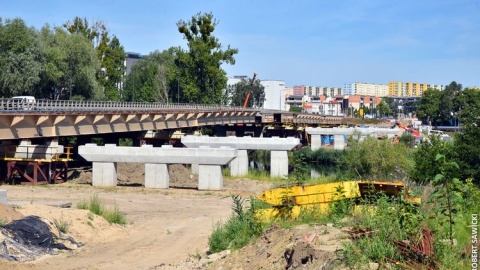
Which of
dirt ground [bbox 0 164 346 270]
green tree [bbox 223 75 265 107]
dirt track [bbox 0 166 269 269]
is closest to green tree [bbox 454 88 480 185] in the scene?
dirt ground [bbox 0 164 346 270]

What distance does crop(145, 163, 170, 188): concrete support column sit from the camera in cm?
4134

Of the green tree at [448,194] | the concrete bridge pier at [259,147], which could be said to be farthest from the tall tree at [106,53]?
the green tree at [448,194]

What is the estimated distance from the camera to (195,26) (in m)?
104

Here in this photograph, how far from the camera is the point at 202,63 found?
4122 inches

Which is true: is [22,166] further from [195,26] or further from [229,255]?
[195,26]

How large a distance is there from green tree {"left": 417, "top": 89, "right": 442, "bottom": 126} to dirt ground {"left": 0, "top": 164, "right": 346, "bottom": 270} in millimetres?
126661

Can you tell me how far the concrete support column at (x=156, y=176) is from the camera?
136ft

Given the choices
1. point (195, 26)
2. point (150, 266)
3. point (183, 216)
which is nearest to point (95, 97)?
point (195, 26)

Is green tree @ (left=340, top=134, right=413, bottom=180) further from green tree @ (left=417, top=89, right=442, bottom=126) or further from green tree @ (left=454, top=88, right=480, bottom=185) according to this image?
green tree @ (left=417, top=89, right=442, bottom=126)

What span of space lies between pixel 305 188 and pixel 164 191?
22819 millimetres

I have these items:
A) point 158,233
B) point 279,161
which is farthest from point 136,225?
point 279,161

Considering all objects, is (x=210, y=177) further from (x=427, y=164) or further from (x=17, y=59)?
(x=17, y=59)

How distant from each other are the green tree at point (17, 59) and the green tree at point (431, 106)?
11599 cm

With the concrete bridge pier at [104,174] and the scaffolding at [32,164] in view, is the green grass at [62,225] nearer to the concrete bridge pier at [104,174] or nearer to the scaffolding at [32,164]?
the concrete bridge pier at [104,174]
